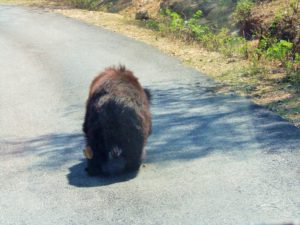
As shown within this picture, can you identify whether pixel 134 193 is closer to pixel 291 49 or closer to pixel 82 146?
pixel 82 146

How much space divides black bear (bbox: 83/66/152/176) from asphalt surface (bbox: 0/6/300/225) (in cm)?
19

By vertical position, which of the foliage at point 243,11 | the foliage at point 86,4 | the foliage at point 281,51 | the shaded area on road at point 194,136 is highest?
the foliage at point 243,11

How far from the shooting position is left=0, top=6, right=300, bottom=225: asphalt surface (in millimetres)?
6375

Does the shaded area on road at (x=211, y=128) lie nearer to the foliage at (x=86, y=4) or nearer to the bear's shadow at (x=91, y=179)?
the bear's shadow at (x=91, y=179)

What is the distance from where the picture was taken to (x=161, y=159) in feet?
26.2

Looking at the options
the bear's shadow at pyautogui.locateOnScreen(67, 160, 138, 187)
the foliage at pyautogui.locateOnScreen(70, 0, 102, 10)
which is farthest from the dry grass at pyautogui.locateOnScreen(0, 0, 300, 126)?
the foliage at pyautogui.locateOnScreen(70, 0, 102, 10)

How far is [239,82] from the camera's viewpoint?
11.9 meters

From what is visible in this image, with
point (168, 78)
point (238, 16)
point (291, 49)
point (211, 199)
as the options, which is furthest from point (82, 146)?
point (238, 16)

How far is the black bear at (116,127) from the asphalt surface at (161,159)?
0.63ft

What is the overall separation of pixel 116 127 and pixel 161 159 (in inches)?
40.7

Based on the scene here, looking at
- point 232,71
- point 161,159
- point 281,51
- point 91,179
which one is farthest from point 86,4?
point 91,179

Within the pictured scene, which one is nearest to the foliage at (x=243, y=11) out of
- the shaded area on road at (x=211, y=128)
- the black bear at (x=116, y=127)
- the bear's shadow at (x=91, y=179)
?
the shaded area on road at (x=211, y=128)

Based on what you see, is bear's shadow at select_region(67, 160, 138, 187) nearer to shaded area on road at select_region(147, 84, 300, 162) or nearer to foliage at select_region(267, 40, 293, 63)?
shaded area on road at select_region(147, 84, 300, 162)

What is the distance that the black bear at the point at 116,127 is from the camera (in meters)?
7.19
